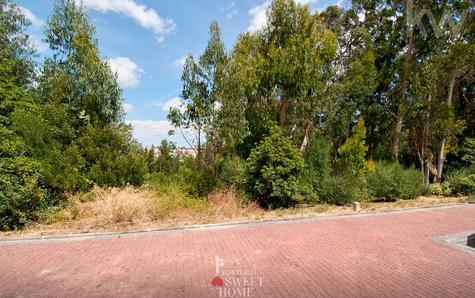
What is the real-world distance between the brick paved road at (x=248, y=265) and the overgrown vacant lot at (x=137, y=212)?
119 centimetres

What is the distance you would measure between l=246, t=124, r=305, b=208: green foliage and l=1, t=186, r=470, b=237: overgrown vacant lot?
83cm

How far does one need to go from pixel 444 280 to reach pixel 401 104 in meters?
18.0

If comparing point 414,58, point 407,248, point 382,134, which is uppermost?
point 414,58

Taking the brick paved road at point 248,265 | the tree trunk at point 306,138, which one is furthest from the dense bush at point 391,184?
the brick paved road at point 248,265

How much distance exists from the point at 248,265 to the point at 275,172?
5.80m

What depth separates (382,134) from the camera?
22703 millimetres

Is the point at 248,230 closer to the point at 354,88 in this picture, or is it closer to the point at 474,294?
the point at 474,294

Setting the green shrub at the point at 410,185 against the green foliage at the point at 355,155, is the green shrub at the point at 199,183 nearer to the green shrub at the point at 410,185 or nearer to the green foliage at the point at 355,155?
the green foliage at the point at 355,155

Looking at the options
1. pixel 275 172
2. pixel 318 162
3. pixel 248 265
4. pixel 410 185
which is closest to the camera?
pixel 248 265

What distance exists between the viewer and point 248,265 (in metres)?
5.13

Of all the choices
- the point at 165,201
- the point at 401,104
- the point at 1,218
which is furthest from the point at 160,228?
the point at 401,104

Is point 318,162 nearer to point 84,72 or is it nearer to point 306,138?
point 306,138

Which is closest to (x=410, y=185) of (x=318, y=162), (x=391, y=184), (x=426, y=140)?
(x=391, y=184)

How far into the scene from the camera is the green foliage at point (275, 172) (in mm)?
10672
